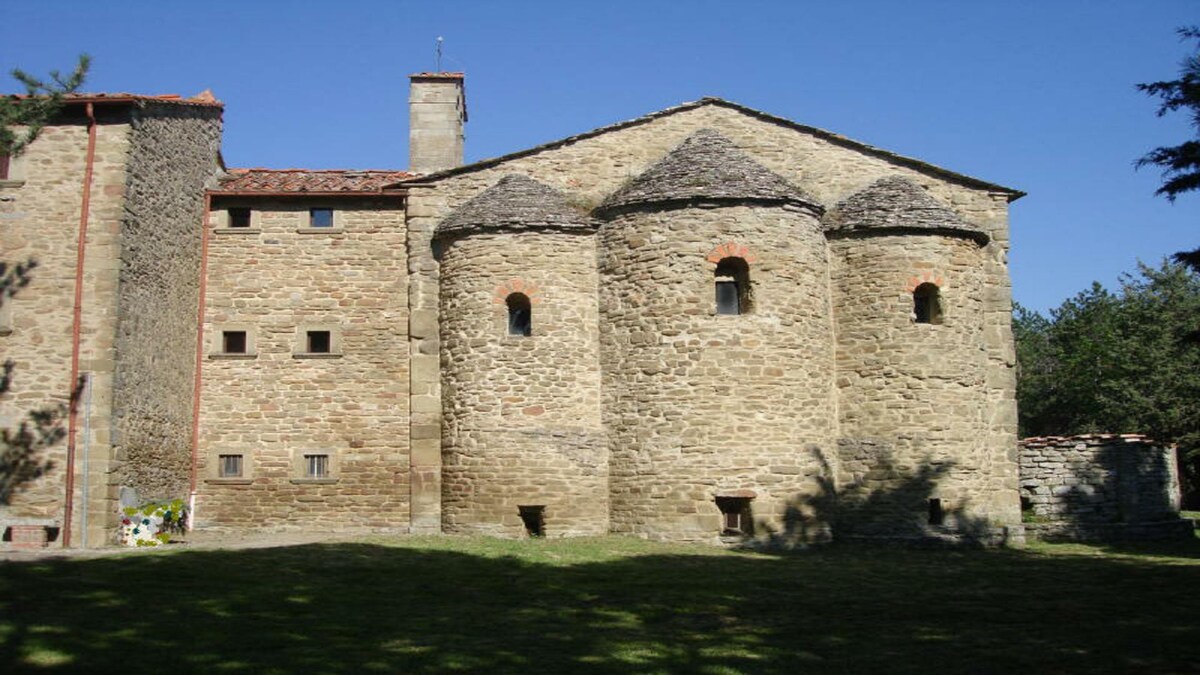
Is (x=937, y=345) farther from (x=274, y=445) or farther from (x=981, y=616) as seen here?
(x=274, y=445)

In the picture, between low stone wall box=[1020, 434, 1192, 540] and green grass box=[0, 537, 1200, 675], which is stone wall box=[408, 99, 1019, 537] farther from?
green grass box=[0, 537, 1200, 675]

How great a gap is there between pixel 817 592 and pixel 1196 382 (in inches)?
1123

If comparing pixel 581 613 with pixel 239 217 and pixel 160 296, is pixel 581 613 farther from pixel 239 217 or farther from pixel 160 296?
pixel 239 217

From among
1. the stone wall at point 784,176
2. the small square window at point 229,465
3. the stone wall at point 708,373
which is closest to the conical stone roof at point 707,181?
the stone wall at point 708,373

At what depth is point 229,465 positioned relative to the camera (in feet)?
68.7

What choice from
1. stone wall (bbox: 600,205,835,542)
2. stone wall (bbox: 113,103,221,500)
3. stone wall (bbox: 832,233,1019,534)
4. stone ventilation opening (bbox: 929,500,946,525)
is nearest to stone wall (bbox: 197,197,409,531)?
stone wall (bbox: 113,103,221,500)

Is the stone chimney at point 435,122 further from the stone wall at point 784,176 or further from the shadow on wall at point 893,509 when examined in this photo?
the shadow on wall at point 893,509

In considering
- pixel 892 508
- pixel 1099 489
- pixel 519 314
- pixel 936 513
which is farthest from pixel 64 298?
pixel 1099 489

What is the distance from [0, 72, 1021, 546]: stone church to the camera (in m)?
17.8

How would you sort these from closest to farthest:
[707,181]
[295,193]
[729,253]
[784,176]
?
[729,253], [707,181], [784,176], [295,193]

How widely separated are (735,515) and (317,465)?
8023mm

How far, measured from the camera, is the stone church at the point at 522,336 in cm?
1778

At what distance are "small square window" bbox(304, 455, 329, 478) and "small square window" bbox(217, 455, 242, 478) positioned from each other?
1.27 metres

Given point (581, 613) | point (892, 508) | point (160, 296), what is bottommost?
point (581, 613)
